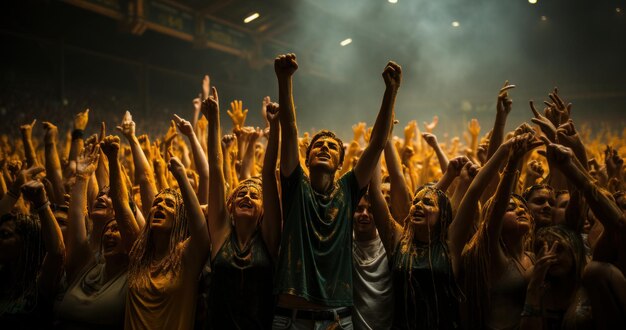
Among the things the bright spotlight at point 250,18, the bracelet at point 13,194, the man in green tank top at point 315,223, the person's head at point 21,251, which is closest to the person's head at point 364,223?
the man in green tank top at point 315,223

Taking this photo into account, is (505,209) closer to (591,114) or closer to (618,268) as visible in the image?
(618,268)

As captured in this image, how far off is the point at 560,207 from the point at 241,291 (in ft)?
6.75

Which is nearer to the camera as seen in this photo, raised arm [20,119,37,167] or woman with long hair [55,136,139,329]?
woman with long hair [55,136,139,329]

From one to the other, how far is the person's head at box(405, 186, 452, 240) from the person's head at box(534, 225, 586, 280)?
0.52 m

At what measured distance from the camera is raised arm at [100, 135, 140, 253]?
282cm

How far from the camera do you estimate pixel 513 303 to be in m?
2.51

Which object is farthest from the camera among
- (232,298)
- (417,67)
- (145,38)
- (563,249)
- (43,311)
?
(417,67)

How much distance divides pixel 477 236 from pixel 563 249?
1.49 feet

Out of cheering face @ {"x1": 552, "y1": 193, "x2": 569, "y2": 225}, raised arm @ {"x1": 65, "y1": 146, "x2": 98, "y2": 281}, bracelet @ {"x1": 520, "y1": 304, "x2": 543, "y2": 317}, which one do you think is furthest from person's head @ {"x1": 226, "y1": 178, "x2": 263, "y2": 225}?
cheering face @ {"x1": 552, "y1": 193, "x2": 569, "y2": 225}

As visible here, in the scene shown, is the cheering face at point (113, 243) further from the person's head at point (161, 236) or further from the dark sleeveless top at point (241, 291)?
the dark sleeveless top at point (241, 291)

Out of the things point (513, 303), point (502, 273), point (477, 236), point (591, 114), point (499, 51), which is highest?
point (499, 51)

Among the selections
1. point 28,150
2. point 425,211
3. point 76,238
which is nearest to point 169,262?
point 76,238

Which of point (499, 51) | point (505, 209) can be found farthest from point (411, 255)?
point (499, 51)

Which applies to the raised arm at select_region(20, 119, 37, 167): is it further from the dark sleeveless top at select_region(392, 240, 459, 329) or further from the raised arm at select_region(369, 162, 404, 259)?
the dark sleeveless top at select_region(392, 240, 459, 329)
